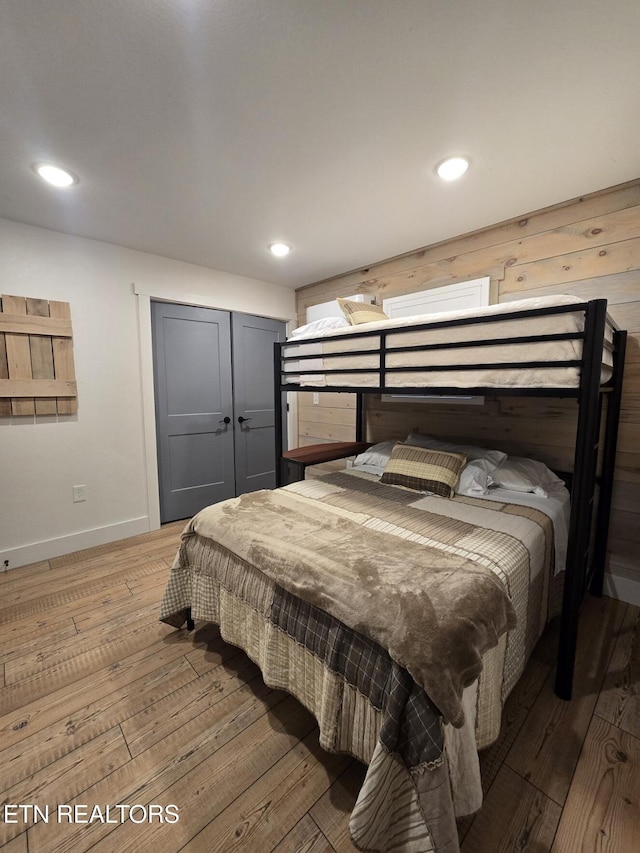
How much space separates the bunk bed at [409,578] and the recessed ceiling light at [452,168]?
32.7 inches

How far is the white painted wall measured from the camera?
239 centimetres

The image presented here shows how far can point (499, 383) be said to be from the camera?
1.42 meters

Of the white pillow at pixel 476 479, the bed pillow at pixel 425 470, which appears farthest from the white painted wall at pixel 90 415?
the white pillow at pixel 476 479

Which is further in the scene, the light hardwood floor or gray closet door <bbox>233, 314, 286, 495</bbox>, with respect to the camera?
gray closet door <bbox>233, 314, 286, 495</bbox>

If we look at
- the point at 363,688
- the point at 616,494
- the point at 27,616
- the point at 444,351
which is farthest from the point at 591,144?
the point at 27,616

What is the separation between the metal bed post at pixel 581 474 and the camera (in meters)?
1.21

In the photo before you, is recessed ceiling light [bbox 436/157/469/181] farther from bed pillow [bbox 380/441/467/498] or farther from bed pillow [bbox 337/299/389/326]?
bed pillow [bbox 380/441/467/498]

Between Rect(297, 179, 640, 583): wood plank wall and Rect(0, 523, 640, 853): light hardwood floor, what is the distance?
871 millimetres

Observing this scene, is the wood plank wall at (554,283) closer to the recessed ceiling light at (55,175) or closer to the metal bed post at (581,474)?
the metal bed post at (581,474)

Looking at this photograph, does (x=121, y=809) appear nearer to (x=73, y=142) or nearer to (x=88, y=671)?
(x=88, y=671)

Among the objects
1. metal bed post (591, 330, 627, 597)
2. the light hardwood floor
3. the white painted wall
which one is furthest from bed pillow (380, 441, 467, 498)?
the white painted wall

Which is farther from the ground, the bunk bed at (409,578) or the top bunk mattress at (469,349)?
the top bunk mattress at (469,349)

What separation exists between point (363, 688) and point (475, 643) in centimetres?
34

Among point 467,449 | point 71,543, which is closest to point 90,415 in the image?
point 71,543
